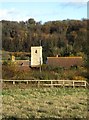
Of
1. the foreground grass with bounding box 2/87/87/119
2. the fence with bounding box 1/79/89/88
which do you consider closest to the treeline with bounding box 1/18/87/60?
the fence with bounding box 1/79/89/88

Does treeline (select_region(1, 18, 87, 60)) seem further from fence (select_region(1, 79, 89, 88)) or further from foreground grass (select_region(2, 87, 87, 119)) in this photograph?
foreground grass (select_region(2, 87, 87, 119))

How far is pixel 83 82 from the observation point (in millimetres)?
13953

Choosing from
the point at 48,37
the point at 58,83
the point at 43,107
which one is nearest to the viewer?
the point at 43,107

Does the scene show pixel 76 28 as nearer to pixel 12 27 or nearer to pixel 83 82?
pixel 12 27

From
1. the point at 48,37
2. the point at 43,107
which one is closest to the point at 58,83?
the point at 43,107

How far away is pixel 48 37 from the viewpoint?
127 ft

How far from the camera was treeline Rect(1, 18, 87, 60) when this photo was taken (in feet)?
112

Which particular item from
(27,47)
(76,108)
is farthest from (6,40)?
(76,108)

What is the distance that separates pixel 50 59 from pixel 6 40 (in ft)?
41.5

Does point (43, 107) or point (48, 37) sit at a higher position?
point (48, 37)

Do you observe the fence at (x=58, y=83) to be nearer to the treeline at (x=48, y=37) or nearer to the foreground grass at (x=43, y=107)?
the foreground grass at (x=43, y=107)

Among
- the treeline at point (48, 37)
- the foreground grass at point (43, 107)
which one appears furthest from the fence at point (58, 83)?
the treeline at point (48, 37)

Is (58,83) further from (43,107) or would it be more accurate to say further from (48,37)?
(48,37)

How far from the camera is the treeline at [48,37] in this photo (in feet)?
112
